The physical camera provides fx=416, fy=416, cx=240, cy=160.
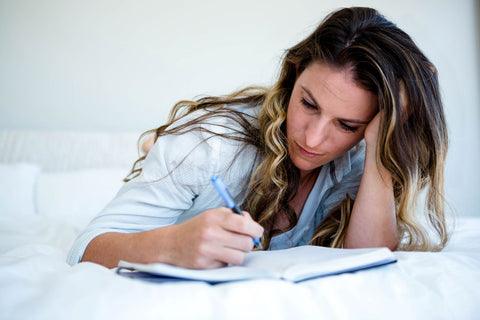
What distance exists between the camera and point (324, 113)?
1052mm

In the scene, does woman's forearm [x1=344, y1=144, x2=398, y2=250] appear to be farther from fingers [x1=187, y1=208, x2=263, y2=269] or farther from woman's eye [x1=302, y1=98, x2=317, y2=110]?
fingers [x1=187, y1=208, x2=263, y2=269]

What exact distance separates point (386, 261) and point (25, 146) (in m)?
2.14

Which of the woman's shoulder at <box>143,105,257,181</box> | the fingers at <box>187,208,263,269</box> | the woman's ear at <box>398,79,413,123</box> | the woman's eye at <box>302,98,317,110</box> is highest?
the woman's ear at <box>398,79,413,123</box>

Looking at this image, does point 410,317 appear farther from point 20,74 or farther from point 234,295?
point 20,74

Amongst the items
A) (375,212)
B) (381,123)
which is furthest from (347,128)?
(375,212)

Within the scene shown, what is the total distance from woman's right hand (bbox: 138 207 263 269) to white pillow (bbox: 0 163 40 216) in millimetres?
1474

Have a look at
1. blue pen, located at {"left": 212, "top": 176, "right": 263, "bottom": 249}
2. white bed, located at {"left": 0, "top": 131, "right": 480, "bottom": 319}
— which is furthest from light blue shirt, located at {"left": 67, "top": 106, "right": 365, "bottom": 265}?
blue pen, located at {"left": 212, "top": 176, "right": 263, "bottom": 249}

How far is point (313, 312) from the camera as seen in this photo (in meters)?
0.62

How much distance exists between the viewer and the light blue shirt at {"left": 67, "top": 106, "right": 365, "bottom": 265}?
104cm

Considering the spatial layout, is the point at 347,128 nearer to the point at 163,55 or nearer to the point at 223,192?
the point at 223,192

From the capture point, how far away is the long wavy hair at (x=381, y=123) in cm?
107

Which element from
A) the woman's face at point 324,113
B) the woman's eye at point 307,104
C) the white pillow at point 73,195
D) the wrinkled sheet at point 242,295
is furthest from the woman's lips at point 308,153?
the white pillow at point 73,195

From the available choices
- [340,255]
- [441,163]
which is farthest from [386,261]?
[441,163]

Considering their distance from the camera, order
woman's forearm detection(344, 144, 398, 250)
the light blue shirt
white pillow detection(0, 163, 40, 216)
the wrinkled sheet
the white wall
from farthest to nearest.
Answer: the white wall
white pillow detection(0, 163, 40, 216)
woman's forearm detection(344, 144, 398, 250)
the light blue shirt
the wrinkled sheet
